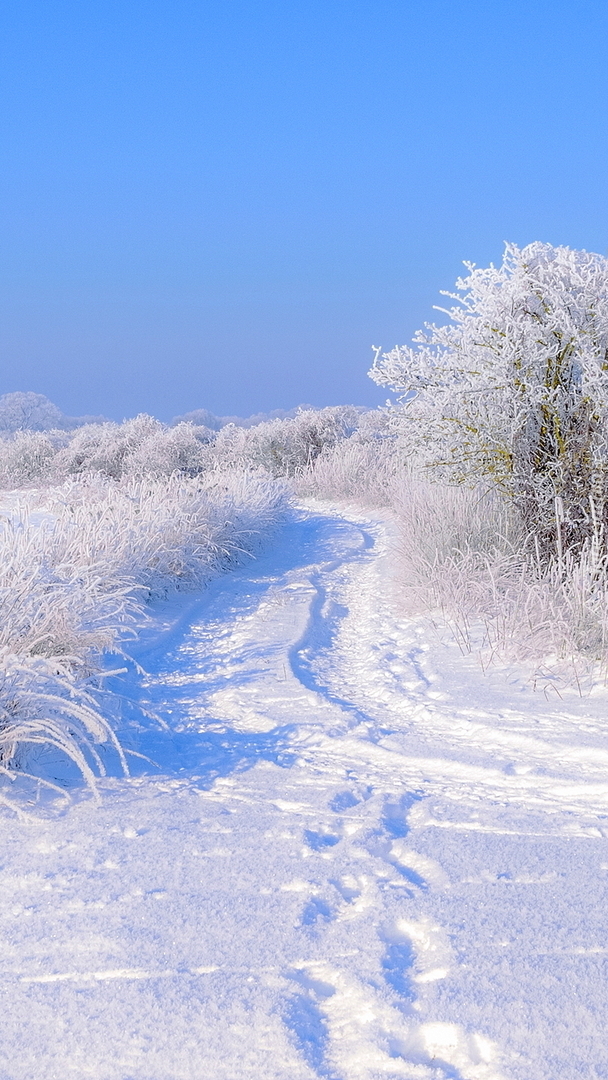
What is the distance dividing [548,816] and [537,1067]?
136 cm

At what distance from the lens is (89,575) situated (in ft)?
17.4

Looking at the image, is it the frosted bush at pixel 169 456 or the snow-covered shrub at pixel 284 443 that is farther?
the snow-covered shrub at pixel 284 443

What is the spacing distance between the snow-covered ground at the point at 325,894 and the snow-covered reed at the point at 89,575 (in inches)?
13.3

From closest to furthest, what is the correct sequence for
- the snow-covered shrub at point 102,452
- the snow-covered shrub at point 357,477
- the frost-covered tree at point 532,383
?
the frost-covered tree at point 532,383, the snow-covered shrub at point 357,477, the snow-covered shrub at point 102,452

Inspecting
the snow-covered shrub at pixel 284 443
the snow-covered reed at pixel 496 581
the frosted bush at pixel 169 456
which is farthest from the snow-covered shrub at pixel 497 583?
the frosted bush at pixel 169 456

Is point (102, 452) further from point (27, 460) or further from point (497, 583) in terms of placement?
point (497, 583)

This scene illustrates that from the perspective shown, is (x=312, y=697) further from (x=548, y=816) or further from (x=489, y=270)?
(x=489, y=270)

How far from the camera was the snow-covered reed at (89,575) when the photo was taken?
10.8 feet

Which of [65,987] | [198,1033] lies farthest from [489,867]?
[65,987]

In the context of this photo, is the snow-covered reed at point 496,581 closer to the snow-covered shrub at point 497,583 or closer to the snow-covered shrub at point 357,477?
the snow-covered shrub at point 497,583

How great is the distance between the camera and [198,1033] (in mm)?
1799

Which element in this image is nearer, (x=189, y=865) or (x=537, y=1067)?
(x=537, y=1067)

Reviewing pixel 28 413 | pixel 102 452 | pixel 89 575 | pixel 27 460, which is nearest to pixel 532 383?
pixel 89 575

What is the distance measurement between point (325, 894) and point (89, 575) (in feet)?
11.2
